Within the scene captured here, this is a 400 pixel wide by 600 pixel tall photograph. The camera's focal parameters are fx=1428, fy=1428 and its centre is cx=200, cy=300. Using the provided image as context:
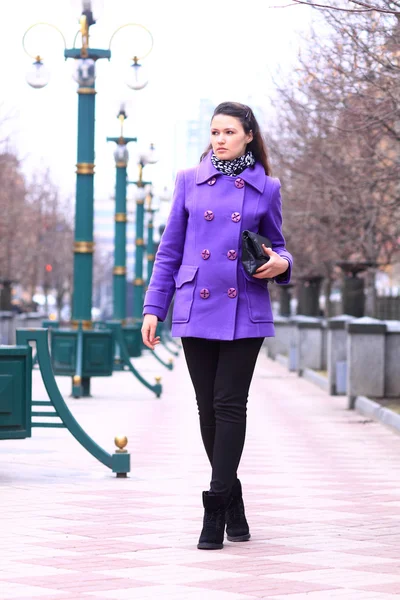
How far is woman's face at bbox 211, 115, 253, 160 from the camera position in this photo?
6.63 metres

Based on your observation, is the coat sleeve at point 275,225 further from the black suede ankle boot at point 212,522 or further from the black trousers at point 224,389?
the black suede ankle boot at point 212,522

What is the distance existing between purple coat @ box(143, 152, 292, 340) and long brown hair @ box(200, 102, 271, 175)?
67mm

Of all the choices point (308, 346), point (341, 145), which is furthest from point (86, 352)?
point (308, 346)

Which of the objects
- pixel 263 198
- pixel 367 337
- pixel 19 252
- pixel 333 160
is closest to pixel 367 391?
pixel 367 337

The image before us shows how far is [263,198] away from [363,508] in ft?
7.47

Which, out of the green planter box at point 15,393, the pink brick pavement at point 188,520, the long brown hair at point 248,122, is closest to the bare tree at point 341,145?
the pink brick pavement at point 188,520

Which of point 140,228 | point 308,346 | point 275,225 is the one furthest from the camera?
point 140,228

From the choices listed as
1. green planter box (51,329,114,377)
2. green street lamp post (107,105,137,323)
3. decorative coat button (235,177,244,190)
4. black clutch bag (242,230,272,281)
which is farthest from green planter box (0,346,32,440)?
green street lamp post (107,105,137,323)

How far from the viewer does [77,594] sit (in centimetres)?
534

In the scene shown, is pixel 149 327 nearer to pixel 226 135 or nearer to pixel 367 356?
pixel 226 135

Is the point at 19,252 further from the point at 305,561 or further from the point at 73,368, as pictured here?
the point at 305,561

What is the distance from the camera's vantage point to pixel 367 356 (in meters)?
18.0

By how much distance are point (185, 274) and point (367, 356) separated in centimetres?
1160

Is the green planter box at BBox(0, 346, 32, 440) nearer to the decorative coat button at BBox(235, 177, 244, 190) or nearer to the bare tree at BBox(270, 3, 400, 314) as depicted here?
the decorative coat button at BBox(235, 177, 244, 190)
